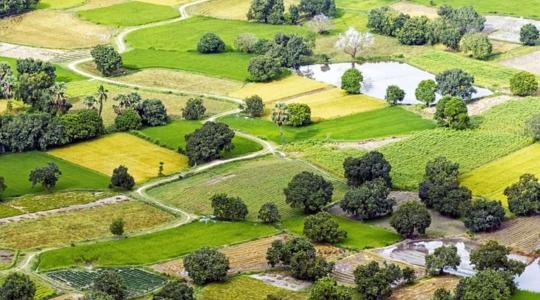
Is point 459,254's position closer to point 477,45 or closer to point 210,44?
point 477,45

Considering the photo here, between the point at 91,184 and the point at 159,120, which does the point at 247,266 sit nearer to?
the point at 91,184

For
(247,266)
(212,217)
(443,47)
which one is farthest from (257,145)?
(443,47)

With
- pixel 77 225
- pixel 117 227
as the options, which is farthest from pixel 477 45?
pixel 117 227

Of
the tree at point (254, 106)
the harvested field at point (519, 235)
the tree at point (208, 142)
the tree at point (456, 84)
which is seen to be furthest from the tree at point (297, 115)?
the harvested field at point (519, 235)

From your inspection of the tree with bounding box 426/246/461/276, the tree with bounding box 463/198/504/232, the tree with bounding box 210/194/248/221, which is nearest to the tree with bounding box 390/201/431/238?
the tree with bounding box 463/198/504/232

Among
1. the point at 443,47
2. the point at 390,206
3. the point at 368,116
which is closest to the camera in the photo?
the point at 390,206

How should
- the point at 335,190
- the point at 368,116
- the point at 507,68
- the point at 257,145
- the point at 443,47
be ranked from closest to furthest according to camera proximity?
1. the point at 335,190
2. the point at 257,145
3. the point at 368,116
4. the point at 507,68
5. the point at 443,47

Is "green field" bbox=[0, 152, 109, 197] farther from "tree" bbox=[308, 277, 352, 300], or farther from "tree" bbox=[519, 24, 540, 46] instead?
"tree" bbox=[519, 24, 540, 46]
